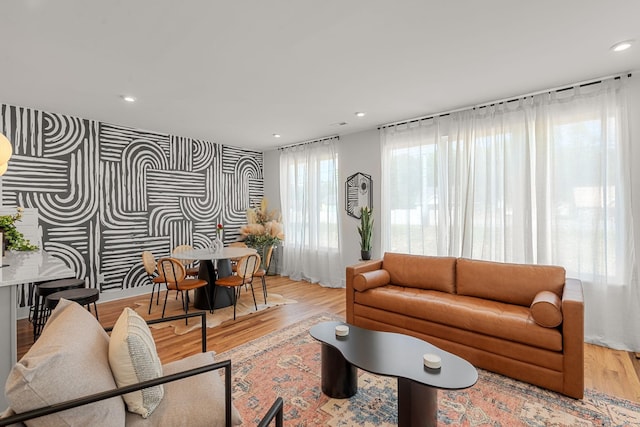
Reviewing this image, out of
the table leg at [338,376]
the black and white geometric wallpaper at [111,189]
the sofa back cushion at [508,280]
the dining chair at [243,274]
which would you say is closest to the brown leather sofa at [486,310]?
the sofa back cushion at [508,280]

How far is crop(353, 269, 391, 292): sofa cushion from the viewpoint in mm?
3375

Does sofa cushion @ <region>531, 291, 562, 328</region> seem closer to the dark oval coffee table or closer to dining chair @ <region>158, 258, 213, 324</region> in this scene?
the dark oval coffee table

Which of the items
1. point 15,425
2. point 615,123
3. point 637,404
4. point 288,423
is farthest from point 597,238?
point 15,425

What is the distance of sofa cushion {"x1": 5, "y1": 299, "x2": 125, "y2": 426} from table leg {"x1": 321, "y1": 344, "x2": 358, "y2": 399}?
1325mm

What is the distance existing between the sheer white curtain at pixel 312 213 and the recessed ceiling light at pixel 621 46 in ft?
12.0

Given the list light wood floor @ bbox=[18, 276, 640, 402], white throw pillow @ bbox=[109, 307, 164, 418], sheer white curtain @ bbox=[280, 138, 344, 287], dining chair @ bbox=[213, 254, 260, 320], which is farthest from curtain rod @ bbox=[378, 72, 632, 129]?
white throw pillow @ bbox=[109, 307, 164, 418]

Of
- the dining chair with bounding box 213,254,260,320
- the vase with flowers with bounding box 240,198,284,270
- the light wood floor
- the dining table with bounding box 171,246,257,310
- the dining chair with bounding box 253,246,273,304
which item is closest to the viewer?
the light wood floor

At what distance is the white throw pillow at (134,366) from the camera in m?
1.26

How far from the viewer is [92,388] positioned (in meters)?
1.09

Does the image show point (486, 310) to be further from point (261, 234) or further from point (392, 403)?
point (261, 234)

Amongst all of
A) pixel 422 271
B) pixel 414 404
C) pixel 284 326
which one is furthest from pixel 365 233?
pixel 414 404

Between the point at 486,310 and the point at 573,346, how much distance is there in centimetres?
60

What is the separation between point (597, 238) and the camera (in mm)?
3129

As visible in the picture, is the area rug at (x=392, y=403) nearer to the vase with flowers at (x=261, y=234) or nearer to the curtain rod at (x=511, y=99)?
the curtain rod at (x=511, y=99)
